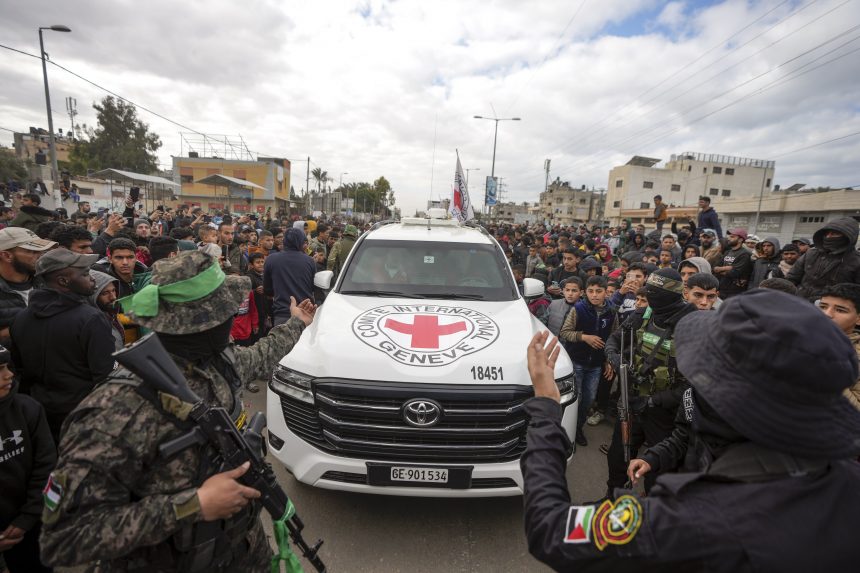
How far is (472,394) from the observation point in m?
2.49

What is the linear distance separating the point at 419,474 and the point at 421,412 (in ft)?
1.27

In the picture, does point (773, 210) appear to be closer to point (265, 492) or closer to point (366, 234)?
point (366, 234)

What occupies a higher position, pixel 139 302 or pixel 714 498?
pixel 139 302

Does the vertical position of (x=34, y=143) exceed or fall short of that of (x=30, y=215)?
it exceeds it

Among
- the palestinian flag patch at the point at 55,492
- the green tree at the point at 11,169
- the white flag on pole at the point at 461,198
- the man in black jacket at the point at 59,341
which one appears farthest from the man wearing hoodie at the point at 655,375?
the green tree at the point at 11,169

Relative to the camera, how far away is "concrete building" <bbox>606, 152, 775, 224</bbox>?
181 feet

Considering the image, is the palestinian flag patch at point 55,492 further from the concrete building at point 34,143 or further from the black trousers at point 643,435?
the concrete building at point 34,143

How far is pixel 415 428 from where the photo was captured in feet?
8.20

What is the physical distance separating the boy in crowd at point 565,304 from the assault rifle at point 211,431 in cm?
345

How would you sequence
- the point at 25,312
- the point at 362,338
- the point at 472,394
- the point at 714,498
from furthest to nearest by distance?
the point at 362,338, the point at 472,394, the point at 25,312, the point at 714,498

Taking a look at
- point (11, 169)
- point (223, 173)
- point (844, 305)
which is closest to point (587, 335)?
point (844, 305)

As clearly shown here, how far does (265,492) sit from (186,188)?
2129 inches

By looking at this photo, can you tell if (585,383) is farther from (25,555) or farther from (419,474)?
(25,555)

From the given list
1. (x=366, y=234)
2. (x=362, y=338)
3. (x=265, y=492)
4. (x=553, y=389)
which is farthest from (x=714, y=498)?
(x=366, y=234)
